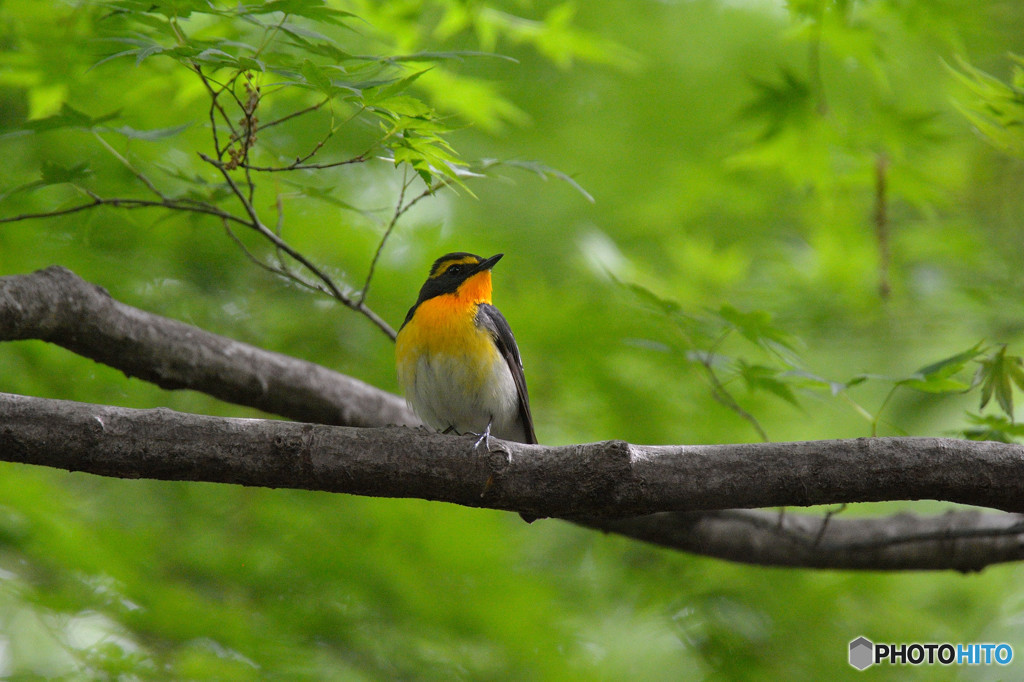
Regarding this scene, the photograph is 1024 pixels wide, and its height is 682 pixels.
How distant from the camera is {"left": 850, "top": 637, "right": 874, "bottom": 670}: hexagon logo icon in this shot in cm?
518

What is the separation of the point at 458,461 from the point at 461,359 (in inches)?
61.2

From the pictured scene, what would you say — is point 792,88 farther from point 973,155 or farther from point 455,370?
point 973,155

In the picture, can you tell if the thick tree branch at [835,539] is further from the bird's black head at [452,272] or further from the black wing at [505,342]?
the bird's black head at [452,272]

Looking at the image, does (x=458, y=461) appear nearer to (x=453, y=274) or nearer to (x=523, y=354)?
(x=453, y=274)

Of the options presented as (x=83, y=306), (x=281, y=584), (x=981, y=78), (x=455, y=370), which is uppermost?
(x=981, y=78)

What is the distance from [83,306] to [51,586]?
2181mm

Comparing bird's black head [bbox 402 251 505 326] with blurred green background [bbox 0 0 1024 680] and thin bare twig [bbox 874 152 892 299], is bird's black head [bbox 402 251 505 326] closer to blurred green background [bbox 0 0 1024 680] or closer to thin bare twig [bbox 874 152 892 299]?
blurred green background [bbox 0 0 1024 680]

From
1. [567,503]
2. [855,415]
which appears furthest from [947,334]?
[567,503]

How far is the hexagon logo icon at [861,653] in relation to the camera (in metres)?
5.18

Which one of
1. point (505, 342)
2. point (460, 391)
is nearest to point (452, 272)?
point (505, 342)

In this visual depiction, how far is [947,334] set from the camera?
7160mm

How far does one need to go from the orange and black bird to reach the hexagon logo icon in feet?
8.67

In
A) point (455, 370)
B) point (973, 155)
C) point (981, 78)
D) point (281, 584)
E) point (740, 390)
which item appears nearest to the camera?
point (981, 78)

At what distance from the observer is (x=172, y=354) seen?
13.6 feet
